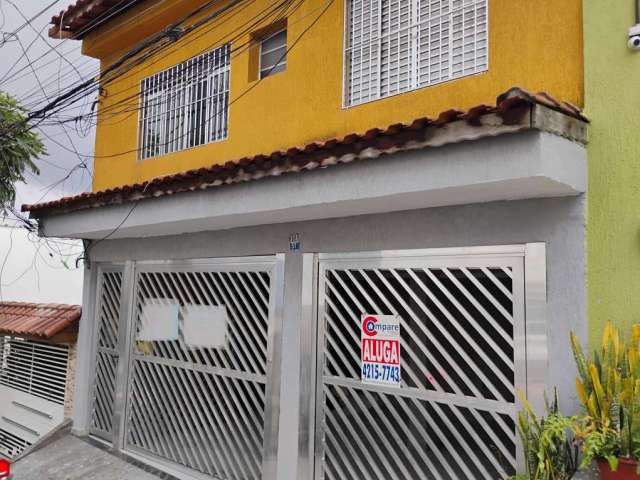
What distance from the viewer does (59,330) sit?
9055 mm

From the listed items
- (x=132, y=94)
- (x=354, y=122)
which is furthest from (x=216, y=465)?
(x=132, y=94)

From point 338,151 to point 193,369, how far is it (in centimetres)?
397

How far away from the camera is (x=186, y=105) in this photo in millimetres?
8367

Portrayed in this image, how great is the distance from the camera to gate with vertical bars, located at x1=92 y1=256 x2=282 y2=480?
629cm

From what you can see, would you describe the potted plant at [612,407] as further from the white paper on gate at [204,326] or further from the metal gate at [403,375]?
the white paper on gate at [204,326]

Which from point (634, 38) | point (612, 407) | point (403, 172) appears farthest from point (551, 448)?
point (634, 38)

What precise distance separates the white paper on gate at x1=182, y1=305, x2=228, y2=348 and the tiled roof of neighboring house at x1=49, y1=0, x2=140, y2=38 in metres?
4.89

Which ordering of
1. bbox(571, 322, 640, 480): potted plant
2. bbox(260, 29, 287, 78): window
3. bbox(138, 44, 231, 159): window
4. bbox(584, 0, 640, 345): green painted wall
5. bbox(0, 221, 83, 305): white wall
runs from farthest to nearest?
bbox(0, 221, 83, 305): white wall, bbox(138, 44, 231, 159): window, bbox(260, 29, 287, 78): window, bbox(584, 0, 640, 345): green painted wall, bbox(571, 322, 640, 480): potted plant

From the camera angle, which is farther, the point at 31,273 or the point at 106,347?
the point at 31,273

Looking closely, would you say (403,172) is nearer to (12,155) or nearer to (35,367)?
(35,367)

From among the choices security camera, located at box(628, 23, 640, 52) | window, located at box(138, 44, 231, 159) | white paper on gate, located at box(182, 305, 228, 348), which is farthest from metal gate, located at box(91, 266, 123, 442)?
security camera, located at box(628, 23, 640, 52)

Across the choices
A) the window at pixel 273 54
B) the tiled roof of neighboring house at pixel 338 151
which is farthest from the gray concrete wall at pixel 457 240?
the window at pixel 273 54

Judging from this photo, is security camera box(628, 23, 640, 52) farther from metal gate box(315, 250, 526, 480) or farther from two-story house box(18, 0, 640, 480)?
metal gate box(315, 250, 526, 480)

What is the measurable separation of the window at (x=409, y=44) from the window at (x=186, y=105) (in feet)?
7.44
